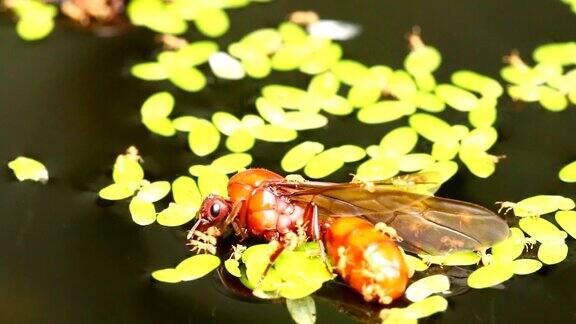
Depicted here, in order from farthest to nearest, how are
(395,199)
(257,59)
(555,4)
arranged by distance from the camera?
(555,4), (257,59), (395,199)

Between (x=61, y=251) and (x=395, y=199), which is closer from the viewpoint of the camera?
(x=395, y=199)

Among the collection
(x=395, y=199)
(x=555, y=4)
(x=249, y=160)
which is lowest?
(x=249, y=160)

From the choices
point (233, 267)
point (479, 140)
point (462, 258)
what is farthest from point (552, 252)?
point (233, 267)

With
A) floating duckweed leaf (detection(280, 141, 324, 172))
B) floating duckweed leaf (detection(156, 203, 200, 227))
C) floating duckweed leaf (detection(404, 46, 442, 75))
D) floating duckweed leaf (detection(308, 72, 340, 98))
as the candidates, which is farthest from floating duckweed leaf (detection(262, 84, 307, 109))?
floating duckweed leaf (detection(156, 203, 200, 227))

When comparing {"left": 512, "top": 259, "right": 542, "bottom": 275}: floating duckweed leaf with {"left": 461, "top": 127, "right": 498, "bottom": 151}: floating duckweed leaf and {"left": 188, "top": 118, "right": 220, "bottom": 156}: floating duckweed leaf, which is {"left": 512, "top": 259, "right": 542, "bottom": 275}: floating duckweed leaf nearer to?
{"left": 461, "top": 127, "right": 498, "bottom": 151}: floating duckweed leaf

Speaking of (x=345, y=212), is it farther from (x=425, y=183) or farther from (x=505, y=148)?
(x=505, y=148)

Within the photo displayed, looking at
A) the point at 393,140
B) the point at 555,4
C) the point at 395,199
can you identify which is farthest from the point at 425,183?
the point at 555,4

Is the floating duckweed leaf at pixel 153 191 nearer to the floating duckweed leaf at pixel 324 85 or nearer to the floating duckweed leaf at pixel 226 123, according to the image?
the floating duckweed leaf at pixel 226 123
